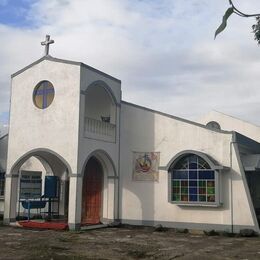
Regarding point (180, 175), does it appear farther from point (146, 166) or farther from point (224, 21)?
point (224, 21)

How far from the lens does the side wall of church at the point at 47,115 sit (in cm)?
1514

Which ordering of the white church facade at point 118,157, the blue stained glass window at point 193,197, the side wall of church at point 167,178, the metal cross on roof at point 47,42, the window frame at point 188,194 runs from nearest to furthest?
1. the window frame at point 188,194
2. the side wall of church at point 167,178
3. the white church facade at point 118,157
4. the blue stained glass window at point 193,197
5. the metal cross on roof at point 47,42

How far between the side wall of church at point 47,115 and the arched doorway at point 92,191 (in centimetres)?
223

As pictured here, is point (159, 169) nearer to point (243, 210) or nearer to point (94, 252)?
point (243, 210)

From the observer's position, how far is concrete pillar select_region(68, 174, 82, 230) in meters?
14.5

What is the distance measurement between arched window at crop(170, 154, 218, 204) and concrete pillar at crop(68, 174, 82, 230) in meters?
3.52

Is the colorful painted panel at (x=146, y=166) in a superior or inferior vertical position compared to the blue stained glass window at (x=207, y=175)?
superior

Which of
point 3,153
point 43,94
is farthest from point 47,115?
point 3,153

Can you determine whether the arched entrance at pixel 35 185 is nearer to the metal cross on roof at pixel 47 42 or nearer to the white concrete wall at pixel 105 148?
the white concrete wall at pixel 105 148

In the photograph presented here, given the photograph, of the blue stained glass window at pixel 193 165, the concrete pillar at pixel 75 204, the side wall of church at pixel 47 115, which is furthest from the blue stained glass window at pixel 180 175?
the side wall of church at pixel 47 115

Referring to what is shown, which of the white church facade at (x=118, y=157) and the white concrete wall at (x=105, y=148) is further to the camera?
the white concrete wall at (x=105, y=148)

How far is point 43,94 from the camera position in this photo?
53.1ft

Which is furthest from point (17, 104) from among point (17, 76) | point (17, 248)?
point (17, 248)

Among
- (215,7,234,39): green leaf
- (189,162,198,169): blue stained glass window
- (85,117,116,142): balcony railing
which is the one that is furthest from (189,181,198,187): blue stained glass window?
(215,7,234,39): green leaf
